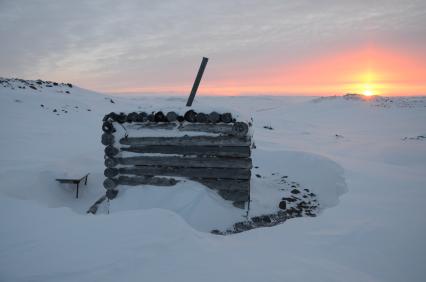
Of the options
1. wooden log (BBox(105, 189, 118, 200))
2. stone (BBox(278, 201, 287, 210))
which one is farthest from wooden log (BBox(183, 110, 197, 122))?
stone (BBox(278, 201, 287, 210))

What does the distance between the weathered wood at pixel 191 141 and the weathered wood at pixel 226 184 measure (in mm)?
877

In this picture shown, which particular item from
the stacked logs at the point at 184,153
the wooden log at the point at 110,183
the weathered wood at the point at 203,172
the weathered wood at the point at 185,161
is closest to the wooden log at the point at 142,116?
the stacked logs at the point at 184,153

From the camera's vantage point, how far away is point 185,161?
7594 mm

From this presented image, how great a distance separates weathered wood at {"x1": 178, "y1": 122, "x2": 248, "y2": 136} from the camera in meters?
7.12

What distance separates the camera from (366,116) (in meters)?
32.6

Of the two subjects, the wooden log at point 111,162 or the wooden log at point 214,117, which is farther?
the wooden log at point 111,162

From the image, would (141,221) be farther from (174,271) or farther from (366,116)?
(366,116)

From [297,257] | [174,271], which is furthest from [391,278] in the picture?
[174,271]

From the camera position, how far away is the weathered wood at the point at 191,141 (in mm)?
7312

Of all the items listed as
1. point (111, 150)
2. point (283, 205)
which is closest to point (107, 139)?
point (111, 150)

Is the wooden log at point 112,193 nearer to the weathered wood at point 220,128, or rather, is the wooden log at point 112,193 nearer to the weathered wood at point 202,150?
the weathered wood at point 202,150

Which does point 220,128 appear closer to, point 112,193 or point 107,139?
point 107,139

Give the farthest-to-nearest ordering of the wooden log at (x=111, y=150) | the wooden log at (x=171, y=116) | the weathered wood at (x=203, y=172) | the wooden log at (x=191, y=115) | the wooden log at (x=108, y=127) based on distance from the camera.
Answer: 1. the wooden log at (x=111, y=150)
2. the wooden log at (x=108, y=127)
3. the weathered wood at (x=203, y=172)
4. the wooden log at (x=171, y=116)
5. the wooden log at (x=191, y=115)

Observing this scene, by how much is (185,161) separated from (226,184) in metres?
1.12
